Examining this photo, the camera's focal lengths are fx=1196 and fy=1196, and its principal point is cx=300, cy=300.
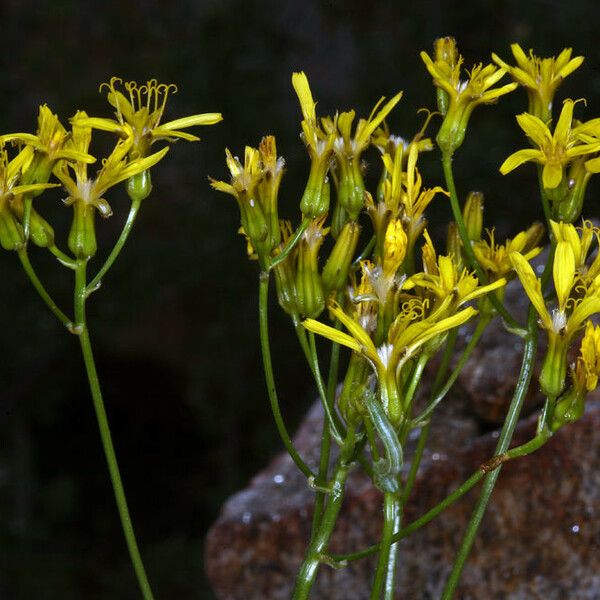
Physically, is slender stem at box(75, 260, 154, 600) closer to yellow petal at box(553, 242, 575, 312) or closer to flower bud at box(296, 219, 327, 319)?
flower bud at box(296, 219, 327, 319)

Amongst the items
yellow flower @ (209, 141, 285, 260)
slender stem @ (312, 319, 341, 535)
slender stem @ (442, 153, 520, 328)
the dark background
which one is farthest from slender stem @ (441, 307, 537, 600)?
the dark background

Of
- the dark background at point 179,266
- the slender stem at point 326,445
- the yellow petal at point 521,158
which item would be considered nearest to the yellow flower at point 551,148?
the yellow petal at point 521,158

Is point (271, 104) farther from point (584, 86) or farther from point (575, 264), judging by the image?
point (575, 264)

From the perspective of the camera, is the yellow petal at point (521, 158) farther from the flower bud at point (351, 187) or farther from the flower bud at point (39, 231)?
the flower bud at point (39, 231)

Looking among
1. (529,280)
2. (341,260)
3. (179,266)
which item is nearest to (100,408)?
(341,260)

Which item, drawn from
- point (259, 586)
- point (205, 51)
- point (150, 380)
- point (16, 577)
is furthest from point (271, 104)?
point (259, 586)

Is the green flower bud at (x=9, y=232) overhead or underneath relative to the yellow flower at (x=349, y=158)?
underneath
